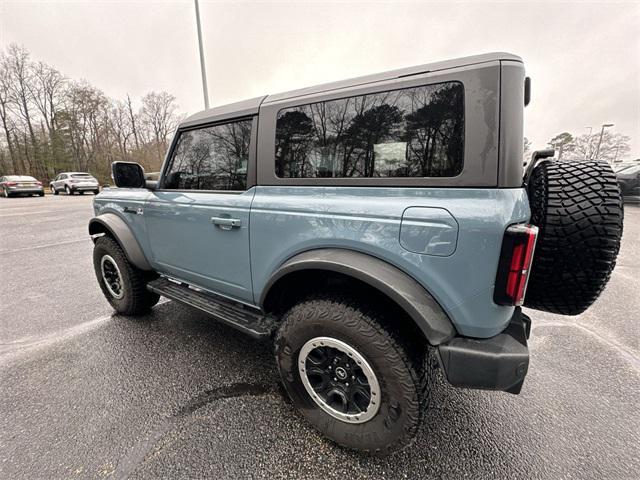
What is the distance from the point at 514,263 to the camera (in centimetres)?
123

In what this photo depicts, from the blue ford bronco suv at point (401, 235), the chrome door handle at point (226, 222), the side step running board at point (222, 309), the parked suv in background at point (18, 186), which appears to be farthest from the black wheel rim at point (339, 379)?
the parked suv in background at point (18, 186)

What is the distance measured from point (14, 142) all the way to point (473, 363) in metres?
44.5

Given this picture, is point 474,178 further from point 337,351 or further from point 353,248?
point 337,351

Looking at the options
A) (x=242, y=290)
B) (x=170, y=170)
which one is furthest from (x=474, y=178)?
(x=170, y=170)

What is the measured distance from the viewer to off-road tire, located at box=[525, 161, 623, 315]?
133cm

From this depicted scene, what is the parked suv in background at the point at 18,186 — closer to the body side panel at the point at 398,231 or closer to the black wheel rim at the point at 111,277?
the black wheel rim at the point at 111,277

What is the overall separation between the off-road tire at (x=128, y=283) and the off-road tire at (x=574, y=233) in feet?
11.0

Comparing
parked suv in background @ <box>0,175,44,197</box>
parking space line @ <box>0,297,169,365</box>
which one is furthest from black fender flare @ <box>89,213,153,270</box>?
parked suv in background @ <box>0,175,44,197</box>

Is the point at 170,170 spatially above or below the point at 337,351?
above

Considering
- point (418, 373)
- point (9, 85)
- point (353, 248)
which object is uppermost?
point (9, 85)

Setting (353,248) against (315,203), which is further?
(315,203)

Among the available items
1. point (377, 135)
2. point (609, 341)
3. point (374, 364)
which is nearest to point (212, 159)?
point (377, 135)

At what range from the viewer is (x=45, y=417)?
1.90 meters

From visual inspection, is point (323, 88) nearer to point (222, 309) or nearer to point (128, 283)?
point (222, 309)
